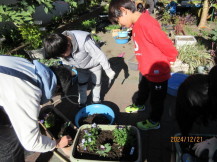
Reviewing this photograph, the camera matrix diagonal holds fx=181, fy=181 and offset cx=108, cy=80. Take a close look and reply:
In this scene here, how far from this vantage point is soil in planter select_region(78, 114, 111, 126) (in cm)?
261

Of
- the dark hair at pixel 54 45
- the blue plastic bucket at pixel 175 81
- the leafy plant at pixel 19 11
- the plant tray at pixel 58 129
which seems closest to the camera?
the dark hair at pixel 54 45

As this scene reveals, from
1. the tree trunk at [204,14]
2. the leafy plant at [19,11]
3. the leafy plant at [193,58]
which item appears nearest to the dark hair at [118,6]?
the leafy plant at [193,58]

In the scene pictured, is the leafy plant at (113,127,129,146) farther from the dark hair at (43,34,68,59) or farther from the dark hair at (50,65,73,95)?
the dark hair at (43,34,68,59)

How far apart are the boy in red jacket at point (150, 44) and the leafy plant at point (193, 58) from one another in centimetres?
190

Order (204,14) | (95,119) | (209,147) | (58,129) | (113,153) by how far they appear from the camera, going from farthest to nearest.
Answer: (204,14), (95,119), (58,129), (113,153), (209,147)

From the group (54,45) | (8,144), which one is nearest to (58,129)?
(8,144)

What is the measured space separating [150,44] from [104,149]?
1243 mm

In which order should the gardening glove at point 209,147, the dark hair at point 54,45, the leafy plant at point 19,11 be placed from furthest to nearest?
the leafy plant at point 19,11 → the dark hair at point 54,45 → the gardening glove at point 209,147

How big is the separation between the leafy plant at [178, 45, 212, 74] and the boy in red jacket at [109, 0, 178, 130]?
1904 mm

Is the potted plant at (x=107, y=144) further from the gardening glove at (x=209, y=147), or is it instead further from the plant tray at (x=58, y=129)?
the gardening glove at (x=209, y=147)

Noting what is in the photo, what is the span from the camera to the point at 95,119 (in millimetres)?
2646

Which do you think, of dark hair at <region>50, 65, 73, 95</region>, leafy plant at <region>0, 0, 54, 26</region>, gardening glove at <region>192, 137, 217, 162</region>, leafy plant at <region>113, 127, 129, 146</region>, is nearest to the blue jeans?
dark hair at <region>50, 65, 73, 95</region>

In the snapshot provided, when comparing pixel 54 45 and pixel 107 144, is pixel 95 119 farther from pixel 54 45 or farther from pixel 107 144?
pixel 54 45

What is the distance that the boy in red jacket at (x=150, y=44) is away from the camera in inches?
73.8
